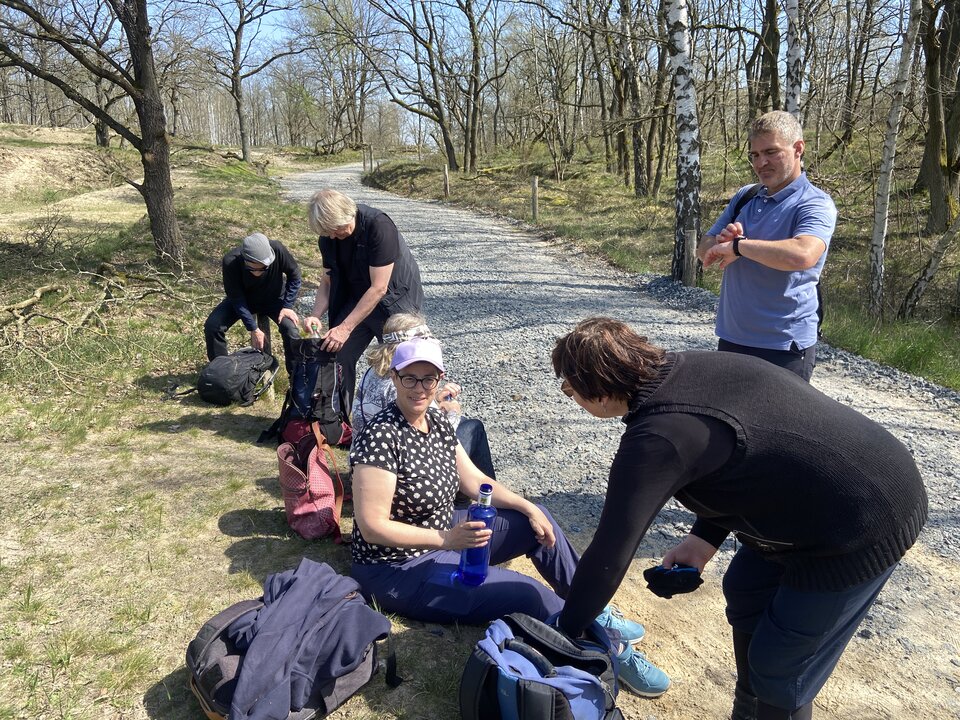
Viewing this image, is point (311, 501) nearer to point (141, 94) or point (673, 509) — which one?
point (673, 509)

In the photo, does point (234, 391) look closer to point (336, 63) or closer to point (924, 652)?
point (924, 652)

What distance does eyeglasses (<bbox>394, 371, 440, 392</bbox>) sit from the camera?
2680 millimetres

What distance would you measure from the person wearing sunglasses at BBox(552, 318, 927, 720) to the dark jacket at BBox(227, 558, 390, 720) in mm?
952

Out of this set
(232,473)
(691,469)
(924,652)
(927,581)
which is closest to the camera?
(691,469)

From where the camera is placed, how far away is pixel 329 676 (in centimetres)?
229

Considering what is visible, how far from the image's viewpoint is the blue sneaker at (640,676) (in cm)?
251

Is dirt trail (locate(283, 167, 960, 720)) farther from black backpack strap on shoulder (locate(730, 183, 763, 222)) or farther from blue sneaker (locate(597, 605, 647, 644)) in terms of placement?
black backpack strap on shoulder (locate(730, 183, 763, 222))

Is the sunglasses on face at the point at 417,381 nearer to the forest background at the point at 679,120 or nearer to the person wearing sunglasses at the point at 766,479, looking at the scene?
the person wearing sunglasses at the point at 766,479

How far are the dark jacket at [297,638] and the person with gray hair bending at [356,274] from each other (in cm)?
203

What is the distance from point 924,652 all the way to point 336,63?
51918mm

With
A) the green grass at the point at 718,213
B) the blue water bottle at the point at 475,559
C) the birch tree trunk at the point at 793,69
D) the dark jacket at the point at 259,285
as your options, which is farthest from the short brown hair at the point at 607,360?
the birch tree trunk at the point at 793,69

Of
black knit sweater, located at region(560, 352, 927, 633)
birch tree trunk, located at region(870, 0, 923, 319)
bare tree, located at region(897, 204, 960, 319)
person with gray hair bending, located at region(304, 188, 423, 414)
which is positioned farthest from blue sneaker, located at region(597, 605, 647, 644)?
birch tree trunk, located at region(870, 0, 923, 319)

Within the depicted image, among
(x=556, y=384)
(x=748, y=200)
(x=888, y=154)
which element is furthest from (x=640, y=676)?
(x=888, y=154)

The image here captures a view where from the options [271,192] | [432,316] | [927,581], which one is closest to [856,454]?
[927,581]
